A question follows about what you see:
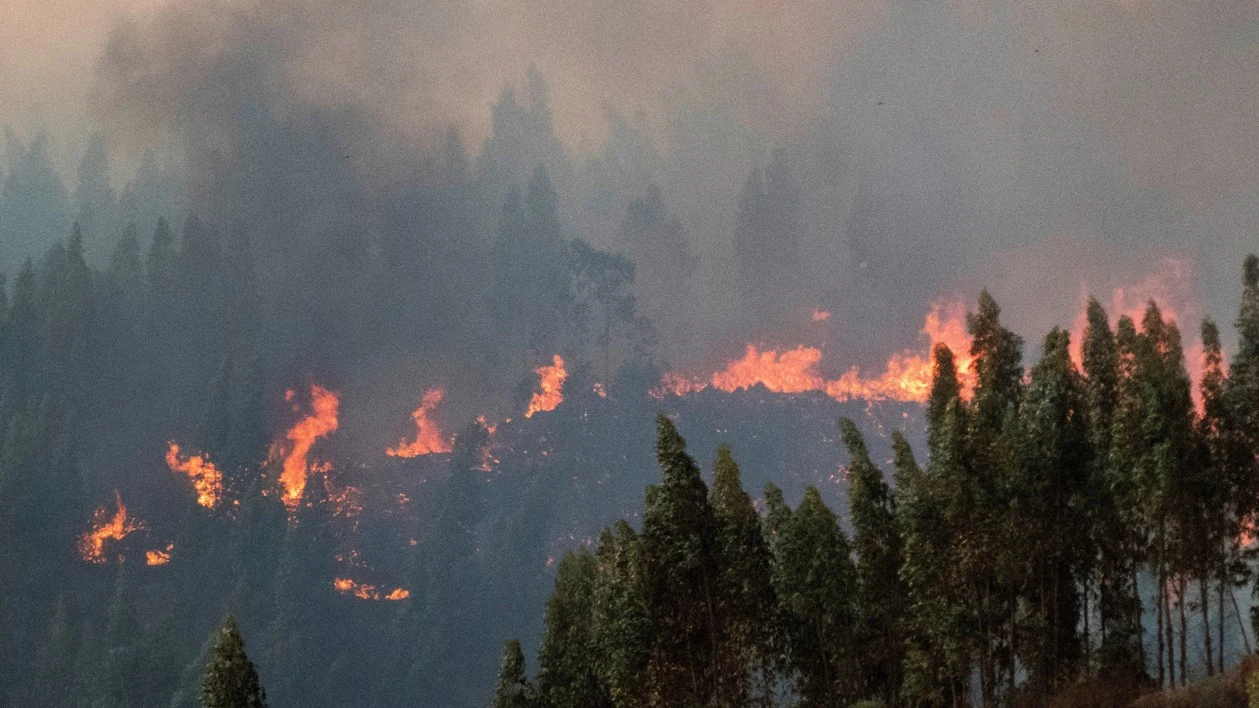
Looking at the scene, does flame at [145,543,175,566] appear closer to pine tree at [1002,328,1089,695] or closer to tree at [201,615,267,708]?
tree at [201,615,267,708]

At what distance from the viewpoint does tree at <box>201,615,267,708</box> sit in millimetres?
38812

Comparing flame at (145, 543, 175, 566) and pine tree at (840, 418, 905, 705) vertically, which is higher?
flame at (145, 543, 175, 566)

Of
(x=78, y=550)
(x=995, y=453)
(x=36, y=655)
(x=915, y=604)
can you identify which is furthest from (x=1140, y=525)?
(x=78, y=550)

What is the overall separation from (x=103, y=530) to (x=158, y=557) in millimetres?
11404

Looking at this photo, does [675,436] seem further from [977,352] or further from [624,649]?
[977,352]

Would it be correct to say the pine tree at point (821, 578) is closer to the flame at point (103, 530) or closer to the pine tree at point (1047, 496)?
the pine tree at point (1047, 496)

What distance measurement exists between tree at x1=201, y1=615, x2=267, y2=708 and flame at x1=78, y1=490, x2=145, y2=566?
559 feet

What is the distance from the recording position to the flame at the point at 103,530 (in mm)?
186375

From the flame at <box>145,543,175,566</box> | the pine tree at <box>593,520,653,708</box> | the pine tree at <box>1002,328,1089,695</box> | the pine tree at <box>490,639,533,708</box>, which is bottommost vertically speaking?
the pine tree at <box>490,639,533,708</box>

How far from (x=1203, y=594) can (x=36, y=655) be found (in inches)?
6809

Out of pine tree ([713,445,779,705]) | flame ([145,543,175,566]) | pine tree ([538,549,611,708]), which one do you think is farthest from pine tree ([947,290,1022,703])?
flame ([145,543,175,566])

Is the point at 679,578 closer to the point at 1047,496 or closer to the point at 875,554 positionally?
the point at 875,554

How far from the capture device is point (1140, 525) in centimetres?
4353

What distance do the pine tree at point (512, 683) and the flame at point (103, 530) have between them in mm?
162662
